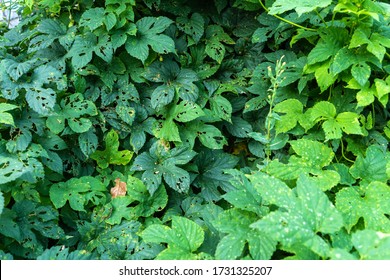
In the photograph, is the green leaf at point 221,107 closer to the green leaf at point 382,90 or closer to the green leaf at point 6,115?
the green leaf at point 382,90

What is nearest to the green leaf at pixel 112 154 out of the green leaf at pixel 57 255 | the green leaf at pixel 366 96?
the green leaf at pixel 57 255

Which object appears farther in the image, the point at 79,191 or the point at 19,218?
the point at 79,191

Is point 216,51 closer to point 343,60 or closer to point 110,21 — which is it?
point 110,21

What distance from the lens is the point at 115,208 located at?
2.41m

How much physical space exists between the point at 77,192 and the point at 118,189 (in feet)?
0.83

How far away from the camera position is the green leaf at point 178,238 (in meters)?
1.66

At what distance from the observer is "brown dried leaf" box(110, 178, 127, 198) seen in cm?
253

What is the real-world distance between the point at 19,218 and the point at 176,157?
0.87 meters

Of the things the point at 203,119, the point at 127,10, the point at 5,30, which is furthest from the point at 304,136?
the point at 5,30

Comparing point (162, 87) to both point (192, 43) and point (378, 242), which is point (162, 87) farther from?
point (378, 242)

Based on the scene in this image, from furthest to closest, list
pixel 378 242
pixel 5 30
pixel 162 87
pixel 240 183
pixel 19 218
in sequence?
pixel 5 30
pixel 162 87
pixel 19 218
pixel 240 183
pixel 378 242

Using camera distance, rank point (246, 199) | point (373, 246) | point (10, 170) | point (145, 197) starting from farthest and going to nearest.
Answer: point (145, 197) < point (10, 170) < point (246, 199) < point (373, 246)

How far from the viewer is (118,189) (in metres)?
2.54

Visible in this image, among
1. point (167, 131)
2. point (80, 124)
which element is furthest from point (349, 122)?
point (80, 124)
